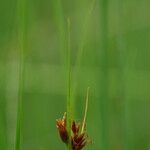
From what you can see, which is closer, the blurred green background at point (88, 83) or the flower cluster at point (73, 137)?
the flower cluster at point (73, 137)

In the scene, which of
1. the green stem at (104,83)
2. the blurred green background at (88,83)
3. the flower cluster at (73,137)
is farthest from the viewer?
the blurred green background at (88,83)

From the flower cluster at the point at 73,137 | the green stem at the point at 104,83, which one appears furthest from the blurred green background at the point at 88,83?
the flower cluster at the point at 73,137

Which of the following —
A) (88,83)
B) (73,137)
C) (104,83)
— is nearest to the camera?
(73,137)

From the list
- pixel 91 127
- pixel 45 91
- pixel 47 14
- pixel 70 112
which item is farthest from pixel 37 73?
pixel 70 112

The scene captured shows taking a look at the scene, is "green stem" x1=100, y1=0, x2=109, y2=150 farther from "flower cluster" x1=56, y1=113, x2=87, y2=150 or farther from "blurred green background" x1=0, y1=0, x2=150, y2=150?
"flower cluster" x1=56, y1=113, x2=87, y2=150

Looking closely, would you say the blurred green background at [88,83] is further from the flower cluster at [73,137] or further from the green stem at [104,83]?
the flower cluster at [73,137]

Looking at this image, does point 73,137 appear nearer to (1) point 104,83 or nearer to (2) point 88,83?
(1) point 104,83

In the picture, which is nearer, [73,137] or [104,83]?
[73,137]

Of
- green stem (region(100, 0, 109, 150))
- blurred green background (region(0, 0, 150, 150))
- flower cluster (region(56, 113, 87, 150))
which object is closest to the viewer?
flower cluster (region(56, 113, 87, 150))

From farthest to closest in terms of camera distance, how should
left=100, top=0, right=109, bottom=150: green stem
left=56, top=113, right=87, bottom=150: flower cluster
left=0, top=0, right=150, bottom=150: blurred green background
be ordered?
left=0, top=0, right=150, bottom=150: blurred green background < left=100, top=0, right=109, bottom=150: green stem < left=56, top=113, right=87, bottom=150: flower cluster

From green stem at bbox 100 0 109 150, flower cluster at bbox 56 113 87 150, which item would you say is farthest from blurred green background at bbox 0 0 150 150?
flower cluster at bbox 56 113 87 150

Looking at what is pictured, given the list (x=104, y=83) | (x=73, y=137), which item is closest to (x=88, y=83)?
(x=104, y=83)
